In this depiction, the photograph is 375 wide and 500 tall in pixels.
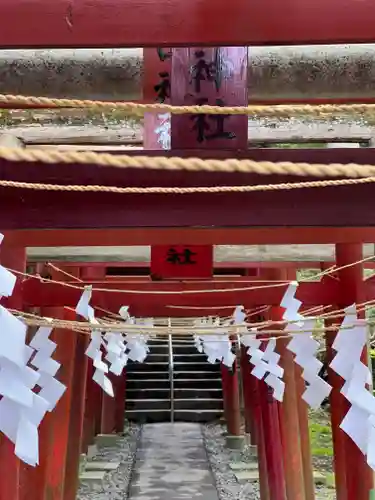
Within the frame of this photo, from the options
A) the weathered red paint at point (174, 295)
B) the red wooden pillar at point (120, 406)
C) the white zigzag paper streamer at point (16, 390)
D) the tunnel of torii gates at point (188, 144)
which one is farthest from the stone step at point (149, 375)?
the white zigzag paper streamer at point (16, 390)

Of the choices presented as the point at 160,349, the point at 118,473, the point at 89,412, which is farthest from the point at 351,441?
the point at 160,349

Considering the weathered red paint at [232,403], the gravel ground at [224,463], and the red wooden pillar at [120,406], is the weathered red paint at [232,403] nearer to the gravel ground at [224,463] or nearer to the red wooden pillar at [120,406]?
the gravel ground at [224,463]

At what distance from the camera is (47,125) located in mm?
4273

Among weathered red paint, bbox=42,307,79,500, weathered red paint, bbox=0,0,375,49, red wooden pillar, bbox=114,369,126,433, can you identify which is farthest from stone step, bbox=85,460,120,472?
weathered red paint, bbox=0,0,375,49

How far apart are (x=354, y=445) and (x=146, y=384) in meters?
11.1

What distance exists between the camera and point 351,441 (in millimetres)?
5379

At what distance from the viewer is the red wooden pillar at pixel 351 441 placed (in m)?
5.16

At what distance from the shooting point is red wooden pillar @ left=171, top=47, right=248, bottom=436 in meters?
2.19

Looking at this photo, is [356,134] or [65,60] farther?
[356,134]

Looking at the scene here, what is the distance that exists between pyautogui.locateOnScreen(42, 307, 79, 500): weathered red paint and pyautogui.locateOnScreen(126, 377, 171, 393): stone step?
9.16 m

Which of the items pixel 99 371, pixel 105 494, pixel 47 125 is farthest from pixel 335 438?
pixel 105 494

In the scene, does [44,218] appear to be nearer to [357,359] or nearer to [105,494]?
[357,359]

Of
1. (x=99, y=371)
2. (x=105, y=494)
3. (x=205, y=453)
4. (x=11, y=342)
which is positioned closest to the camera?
(x=11, y=342)

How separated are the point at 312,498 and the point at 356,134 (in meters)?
5.15
